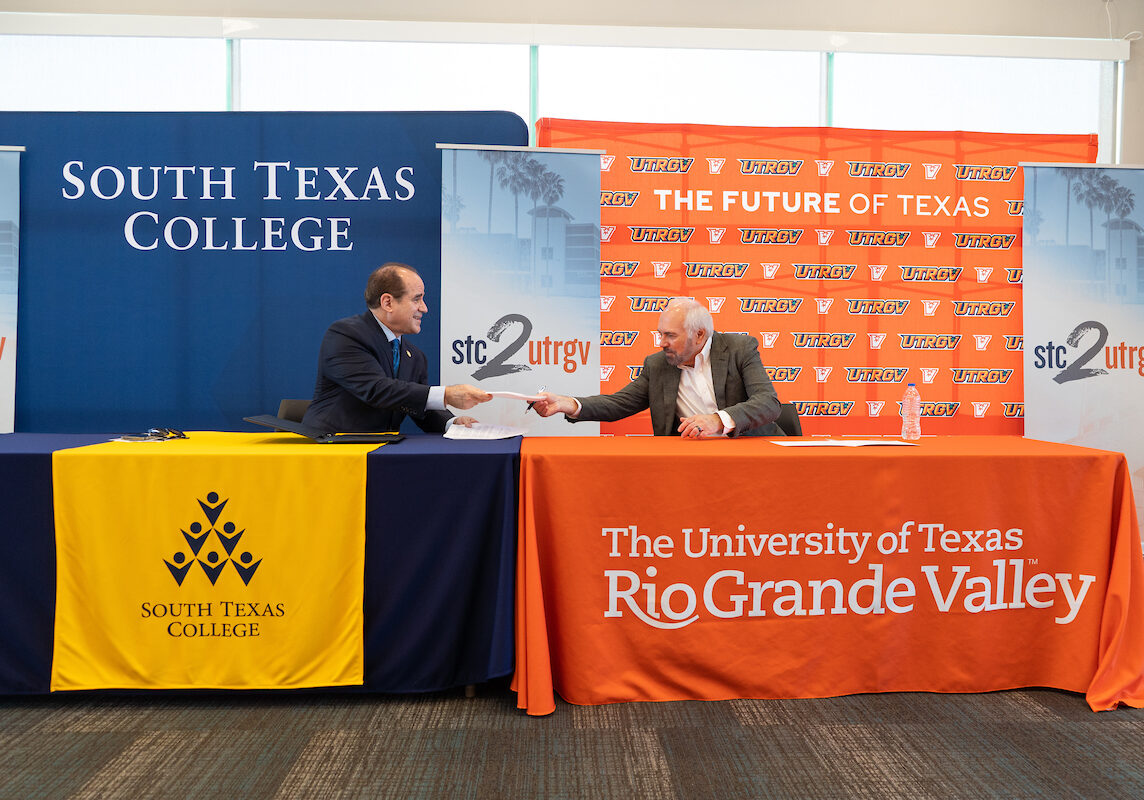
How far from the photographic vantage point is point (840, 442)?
2412mm

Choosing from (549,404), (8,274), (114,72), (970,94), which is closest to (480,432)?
(549,404)

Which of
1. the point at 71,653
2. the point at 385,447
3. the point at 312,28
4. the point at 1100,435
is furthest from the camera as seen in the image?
the point at 312,28

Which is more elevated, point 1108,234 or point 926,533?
point 1108,234

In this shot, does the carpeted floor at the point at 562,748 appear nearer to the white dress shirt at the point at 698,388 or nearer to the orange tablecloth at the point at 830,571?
the orange tablecloth at the point at 830,571

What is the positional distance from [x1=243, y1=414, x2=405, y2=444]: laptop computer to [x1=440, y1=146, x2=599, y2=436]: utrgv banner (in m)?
1.67

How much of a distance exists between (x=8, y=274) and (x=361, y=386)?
106 inches

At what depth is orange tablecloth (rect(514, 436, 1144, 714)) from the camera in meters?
2.02

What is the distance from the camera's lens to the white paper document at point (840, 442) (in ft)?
7.53

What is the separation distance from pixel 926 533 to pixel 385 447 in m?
1.54

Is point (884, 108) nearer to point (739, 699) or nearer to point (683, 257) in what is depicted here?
point (683, 257)

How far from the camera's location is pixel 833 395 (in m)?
4.68

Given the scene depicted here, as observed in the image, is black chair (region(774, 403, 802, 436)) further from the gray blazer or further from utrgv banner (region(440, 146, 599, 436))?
utrgv banner (region(440, 146, 599, 436))

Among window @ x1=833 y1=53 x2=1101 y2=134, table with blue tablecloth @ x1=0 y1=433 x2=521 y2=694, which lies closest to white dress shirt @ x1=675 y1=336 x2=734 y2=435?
table with blue tablecloth @ x1=0 y1=433 x2=521 y2=694

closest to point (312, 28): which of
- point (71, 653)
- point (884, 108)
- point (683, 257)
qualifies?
point (683, 257)
